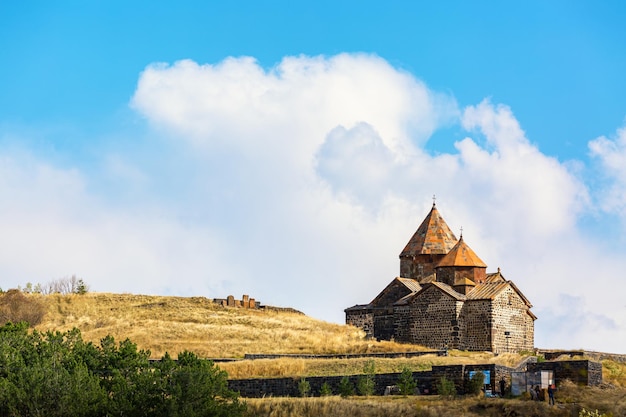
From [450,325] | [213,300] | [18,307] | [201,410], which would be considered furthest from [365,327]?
[201,410]

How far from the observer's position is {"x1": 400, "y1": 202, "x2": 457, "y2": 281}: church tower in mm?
59750

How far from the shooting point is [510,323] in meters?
54.2

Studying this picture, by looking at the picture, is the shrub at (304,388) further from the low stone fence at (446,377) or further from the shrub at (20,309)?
the shrub at (20,309)

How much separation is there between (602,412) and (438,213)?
3061 centimetres

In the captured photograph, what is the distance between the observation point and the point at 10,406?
111ft

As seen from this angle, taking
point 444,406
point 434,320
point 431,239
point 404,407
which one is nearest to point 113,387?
point 404,407

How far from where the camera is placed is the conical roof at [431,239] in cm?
5978

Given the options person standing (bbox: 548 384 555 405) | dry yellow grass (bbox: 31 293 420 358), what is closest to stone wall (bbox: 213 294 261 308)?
dry yellow grass (bbox: 31 293 420 358)

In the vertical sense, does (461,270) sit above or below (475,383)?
above

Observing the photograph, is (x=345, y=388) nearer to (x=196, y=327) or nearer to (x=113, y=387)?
(x=113, y=387)

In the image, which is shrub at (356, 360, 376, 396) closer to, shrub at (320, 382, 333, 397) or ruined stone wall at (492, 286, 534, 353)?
shrub at (320, 382, 333, 397)

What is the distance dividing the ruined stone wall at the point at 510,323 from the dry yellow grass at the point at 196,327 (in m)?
4.65

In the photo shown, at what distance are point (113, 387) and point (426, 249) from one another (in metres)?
28.5

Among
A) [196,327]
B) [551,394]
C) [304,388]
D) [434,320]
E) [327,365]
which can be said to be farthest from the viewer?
[196,327]
